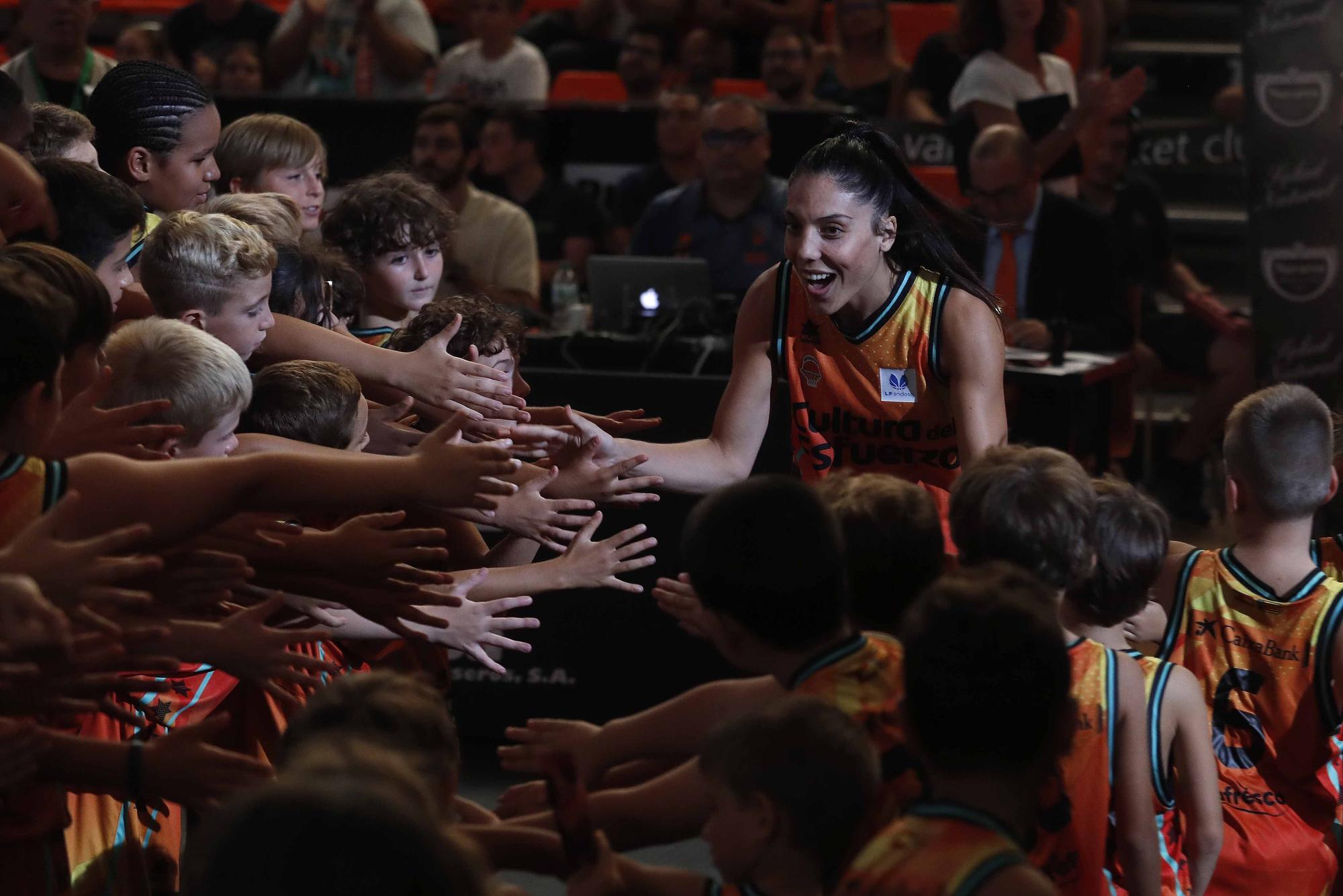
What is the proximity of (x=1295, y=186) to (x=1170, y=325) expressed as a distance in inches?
84.6

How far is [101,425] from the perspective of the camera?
8.73 ft

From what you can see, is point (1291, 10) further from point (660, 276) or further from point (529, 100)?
point (529, 100)

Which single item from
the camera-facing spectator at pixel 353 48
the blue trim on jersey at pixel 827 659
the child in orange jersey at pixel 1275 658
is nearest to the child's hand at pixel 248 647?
the blue trim on jersey at pixel 827 659

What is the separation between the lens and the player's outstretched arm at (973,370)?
347cm

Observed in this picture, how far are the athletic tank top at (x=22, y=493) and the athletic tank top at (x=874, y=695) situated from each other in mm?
1064

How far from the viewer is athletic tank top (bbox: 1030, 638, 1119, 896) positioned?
241 cm

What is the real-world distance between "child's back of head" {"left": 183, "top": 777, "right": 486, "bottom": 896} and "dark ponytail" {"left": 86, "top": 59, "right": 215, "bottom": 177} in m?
3.26

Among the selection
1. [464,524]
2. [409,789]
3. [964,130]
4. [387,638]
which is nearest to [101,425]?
[387,638]

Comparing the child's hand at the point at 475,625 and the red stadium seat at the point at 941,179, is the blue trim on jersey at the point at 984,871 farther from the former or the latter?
the red stadium seat at the point at 941,179

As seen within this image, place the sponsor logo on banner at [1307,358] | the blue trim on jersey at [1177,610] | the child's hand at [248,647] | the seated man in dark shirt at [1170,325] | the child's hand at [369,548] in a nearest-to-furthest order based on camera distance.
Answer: the child's hand at [248,647], the child's hand at [369,548], the blue trim on jersey at [1177,610], the sponsor logo on banner at [1307,358], the seated man in dark shirt at [1170,325]

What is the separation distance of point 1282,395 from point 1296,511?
0.22 metres

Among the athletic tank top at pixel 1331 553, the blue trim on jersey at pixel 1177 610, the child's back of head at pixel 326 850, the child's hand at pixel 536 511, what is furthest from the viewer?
the athletic tank top at pixel 1331 553

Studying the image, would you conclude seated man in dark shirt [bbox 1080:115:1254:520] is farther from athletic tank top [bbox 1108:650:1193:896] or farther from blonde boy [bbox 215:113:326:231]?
athletic tank top [bbox 1108:650:1193:896]

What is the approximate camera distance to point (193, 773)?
2230 mm
